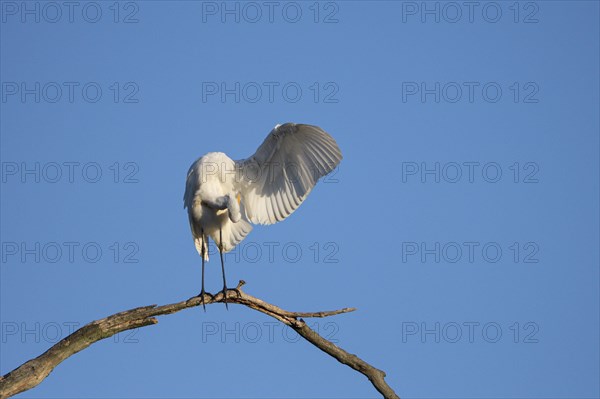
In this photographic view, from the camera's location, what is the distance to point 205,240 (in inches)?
572

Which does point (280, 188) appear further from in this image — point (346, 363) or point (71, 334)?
point (71, 334)

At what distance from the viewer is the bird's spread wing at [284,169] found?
13602 mm

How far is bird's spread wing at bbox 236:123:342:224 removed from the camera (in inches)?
535

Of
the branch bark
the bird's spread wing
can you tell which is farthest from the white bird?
the branch bark

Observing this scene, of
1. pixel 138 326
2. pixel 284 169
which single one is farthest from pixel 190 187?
pixel 138 326

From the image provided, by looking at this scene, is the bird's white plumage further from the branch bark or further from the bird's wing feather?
the branch bark

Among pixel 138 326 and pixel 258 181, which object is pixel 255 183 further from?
pixel 138 326

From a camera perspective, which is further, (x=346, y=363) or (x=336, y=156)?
(x=336, y=156)

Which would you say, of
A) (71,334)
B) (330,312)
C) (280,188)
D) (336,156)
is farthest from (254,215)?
(71,334)

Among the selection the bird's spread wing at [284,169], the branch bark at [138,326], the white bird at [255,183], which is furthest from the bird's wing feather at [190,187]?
the branch bark at [138,326]

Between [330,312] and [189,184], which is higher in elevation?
[189,184]

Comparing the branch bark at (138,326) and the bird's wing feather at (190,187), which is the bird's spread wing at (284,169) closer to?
the bird's wing feather at (190,187)

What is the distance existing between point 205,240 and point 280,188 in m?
1.47

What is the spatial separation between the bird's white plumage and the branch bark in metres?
1.45
